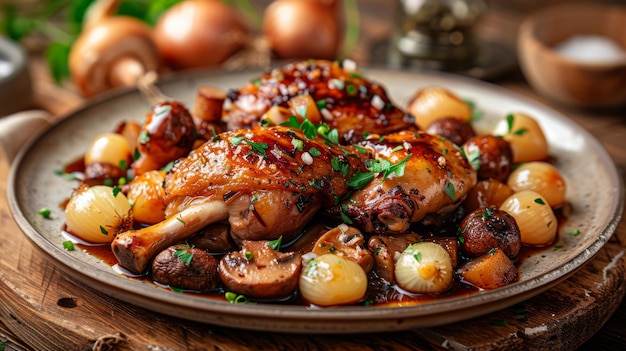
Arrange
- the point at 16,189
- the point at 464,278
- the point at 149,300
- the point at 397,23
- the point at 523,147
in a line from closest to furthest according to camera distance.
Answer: the point at 149,300
the point at 464,278
the point at 16,189
the point at 523,147
the point at 397,23

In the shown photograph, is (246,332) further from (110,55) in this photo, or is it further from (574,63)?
(574,63)

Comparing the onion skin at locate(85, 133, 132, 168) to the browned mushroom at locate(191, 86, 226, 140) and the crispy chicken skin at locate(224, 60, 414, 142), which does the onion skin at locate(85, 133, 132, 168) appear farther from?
the crispy chicken skin at locate(224, 60, 414, 142)

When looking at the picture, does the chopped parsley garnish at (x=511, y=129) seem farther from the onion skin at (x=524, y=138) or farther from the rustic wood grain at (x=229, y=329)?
the rustic wood grain at (x=229, y=329)

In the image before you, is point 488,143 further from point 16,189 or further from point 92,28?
point 92,28

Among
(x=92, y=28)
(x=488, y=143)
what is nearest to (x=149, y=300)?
(x=488, y=143)

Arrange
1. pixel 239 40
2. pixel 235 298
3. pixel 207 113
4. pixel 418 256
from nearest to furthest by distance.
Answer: pixel 235 298, pixel 418 256, pixel 207 113, pixel 239 40

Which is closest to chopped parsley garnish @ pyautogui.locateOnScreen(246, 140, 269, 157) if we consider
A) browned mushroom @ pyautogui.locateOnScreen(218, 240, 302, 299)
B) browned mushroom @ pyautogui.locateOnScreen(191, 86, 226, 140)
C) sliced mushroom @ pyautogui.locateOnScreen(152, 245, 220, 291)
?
browned mushroom @ pyautogui.locateOnScreen(218, 240, 302, 299)

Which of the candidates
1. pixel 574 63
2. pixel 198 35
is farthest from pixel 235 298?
pixel 574 63
